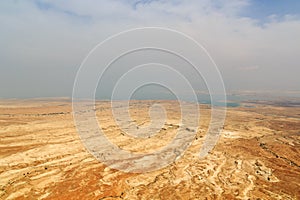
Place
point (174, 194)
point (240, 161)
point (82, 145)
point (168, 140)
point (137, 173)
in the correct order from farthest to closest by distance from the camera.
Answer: point (168, 140) < point (82, 145) < point (240, 161) < point (137, 173) < point (174, 194)

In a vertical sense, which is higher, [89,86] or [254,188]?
[89,86]

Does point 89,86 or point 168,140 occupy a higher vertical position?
point 89,86

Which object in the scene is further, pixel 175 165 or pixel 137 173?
pixel 175 165

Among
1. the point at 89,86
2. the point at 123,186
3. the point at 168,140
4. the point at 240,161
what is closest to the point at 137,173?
the point at 123,186

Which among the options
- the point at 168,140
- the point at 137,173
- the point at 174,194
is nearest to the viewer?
the point at 174,194

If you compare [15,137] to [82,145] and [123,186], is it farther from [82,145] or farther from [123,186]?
[123,186]

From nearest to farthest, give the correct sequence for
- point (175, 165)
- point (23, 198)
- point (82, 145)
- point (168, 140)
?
point (23, 198), point (175, 165), point (82, 145), point (168, 140)

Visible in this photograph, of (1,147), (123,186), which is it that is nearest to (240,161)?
(123,186)

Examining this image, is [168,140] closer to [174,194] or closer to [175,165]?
[175,165]

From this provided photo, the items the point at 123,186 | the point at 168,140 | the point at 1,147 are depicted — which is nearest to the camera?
the point at 123,186
